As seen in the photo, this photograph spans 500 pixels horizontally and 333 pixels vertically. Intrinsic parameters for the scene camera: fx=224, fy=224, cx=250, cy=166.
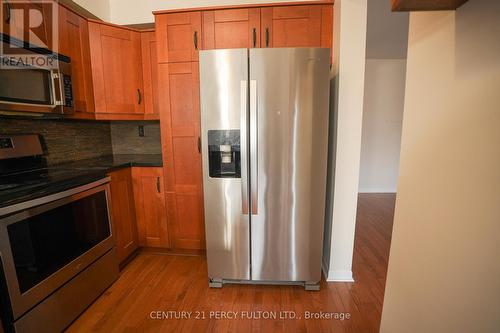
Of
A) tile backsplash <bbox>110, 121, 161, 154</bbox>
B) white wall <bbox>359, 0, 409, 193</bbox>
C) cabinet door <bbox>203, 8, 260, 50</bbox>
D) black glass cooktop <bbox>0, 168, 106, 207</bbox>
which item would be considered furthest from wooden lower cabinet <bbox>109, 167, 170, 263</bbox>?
white wall <bbox>359, 0, 409, 193</bbox>

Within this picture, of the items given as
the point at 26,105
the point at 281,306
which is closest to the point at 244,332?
the point at 281,306

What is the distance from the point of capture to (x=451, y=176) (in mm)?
610

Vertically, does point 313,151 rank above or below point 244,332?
above

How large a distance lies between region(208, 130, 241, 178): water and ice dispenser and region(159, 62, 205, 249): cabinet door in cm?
40

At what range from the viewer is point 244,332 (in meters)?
1.42

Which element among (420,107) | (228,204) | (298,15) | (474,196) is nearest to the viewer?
(474,196)

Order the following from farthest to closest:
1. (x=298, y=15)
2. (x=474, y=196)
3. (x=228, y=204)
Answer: (x=298, y=15) → (x=228, y=204) → (x=474, y=196)

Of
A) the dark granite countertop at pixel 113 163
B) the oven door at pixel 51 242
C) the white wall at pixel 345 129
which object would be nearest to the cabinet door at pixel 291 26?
the white wall at pixel 345 129

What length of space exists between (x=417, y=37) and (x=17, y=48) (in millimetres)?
2099

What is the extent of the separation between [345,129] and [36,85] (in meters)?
2.20

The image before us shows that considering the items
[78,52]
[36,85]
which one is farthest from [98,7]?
[36,85]

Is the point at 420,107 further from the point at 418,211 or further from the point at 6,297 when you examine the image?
the point at 6,297

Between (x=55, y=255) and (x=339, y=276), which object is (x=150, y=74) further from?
Result: (x=339, y=276)

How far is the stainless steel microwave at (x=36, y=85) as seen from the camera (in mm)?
1342
